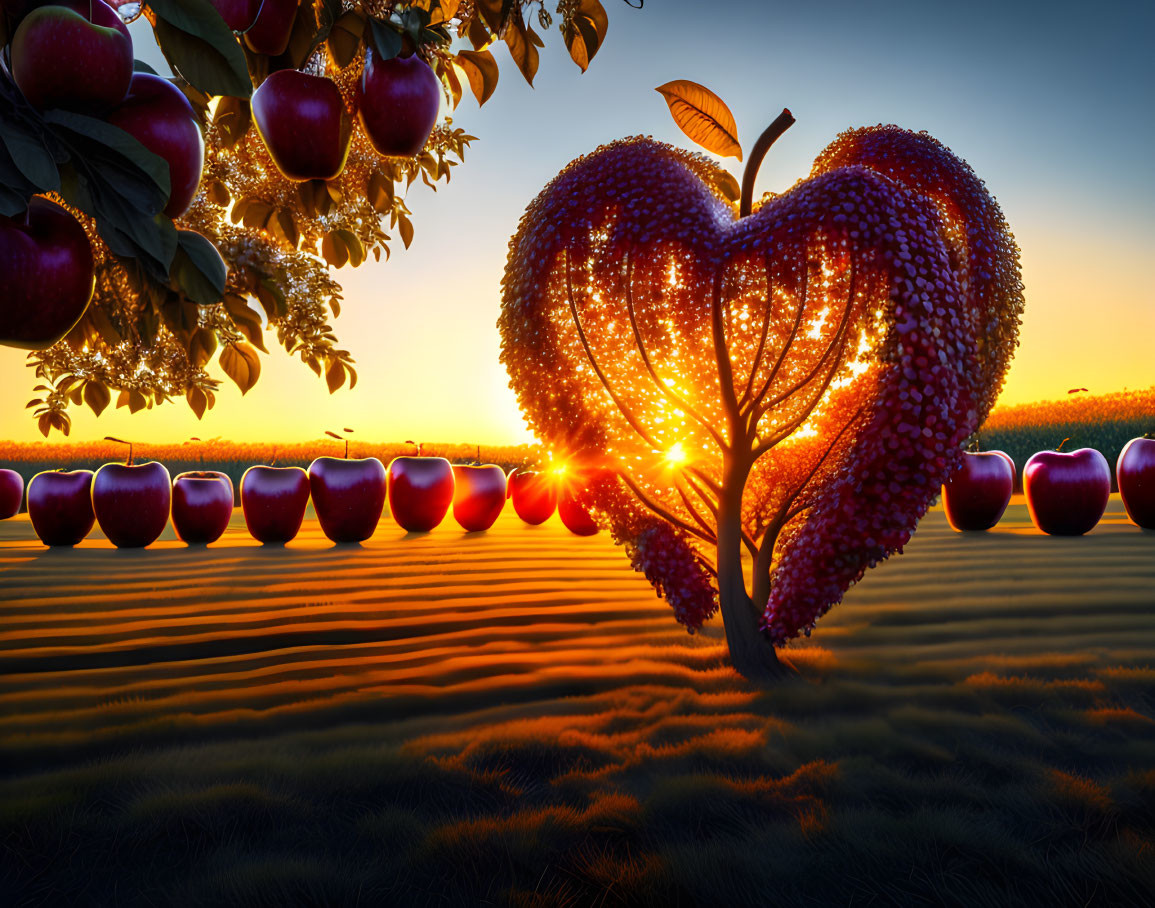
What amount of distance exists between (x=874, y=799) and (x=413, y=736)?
1616mm

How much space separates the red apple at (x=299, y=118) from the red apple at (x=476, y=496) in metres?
7.14

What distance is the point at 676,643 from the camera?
3969 mm

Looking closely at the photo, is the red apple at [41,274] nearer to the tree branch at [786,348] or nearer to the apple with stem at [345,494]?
the tree branch at [786,348]

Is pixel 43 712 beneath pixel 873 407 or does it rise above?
beneath

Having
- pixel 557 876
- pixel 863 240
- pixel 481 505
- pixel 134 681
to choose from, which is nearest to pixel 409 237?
pixel 863 240

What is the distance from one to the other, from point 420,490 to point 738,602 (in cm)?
585

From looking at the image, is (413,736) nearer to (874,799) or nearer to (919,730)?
(874,799)

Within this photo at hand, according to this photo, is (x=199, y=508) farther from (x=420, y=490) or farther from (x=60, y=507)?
(x=420, y=490)

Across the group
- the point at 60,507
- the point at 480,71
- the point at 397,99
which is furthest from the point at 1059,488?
the point at 60,507

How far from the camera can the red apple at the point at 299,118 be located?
203 cm

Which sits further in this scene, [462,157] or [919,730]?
[462,157]

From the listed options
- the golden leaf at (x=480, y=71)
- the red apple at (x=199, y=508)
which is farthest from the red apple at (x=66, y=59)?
the red apple at (x=199, y=508)

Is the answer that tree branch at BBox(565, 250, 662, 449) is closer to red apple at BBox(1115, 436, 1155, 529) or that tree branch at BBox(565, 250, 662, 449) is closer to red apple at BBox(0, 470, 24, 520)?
red apple at BBox(1115, 436, 1155, 529)

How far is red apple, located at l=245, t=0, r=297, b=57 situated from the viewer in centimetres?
193
